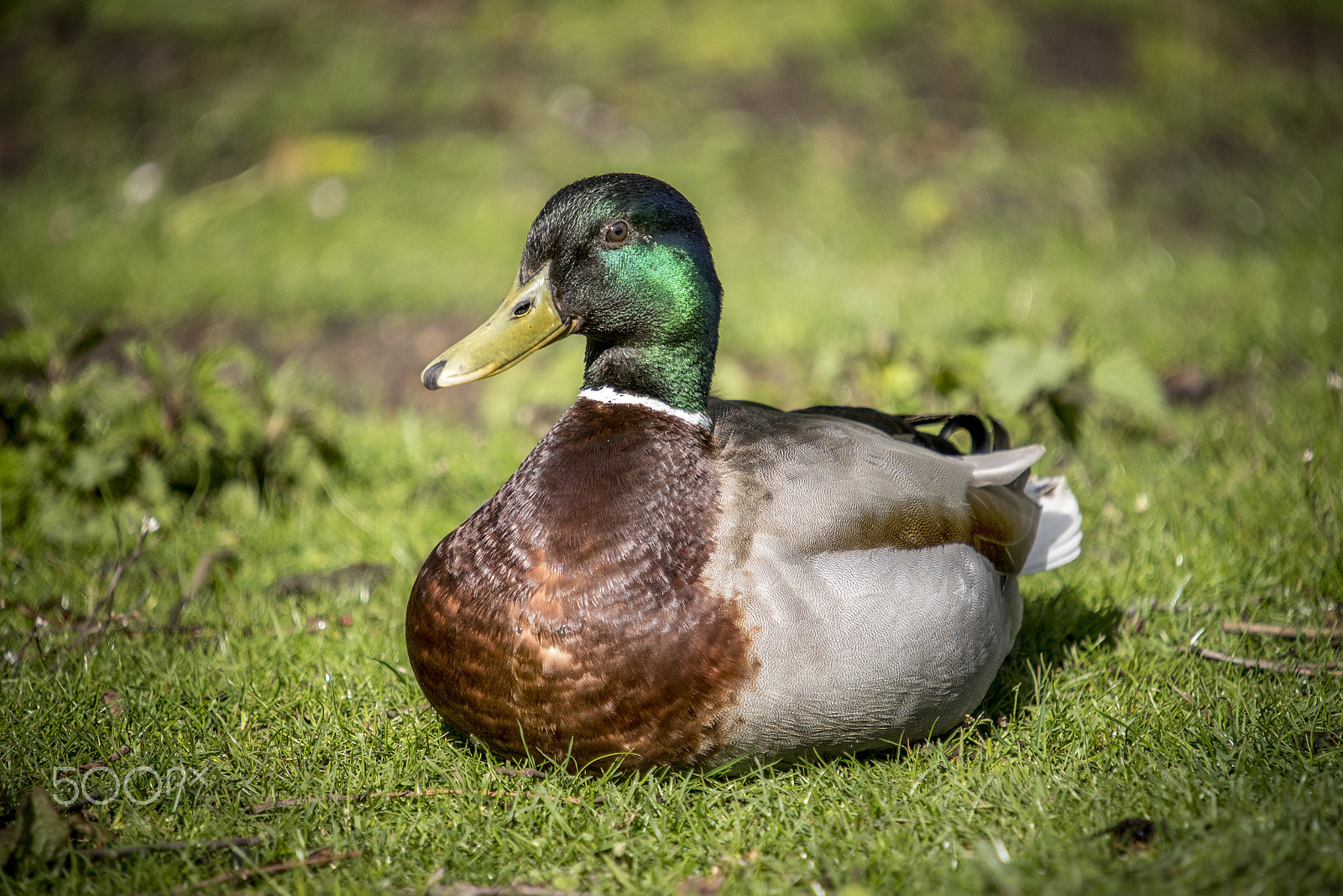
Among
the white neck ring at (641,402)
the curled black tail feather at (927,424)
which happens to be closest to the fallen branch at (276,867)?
the white neck ring at (641,402)

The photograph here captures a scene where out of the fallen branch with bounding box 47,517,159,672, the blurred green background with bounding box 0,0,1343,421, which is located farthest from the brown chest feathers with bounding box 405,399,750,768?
the blurred green background with bounding box 0,0,1343,421

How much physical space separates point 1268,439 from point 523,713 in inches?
120

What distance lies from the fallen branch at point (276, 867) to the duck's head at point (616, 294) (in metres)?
0.93

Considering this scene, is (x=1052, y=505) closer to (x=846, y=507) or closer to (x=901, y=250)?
(x=846, y=507)

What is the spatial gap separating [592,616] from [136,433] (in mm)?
2190

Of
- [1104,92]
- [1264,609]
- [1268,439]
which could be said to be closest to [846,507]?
[1264,609]

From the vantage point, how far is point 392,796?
2.20 meters

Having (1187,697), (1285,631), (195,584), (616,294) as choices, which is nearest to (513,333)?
(616,294)

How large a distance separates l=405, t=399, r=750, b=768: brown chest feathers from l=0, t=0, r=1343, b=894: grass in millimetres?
162

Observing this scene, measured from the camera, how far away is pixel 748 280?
5.84 metres

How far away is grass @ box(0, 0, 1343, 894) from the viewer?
6.82ft

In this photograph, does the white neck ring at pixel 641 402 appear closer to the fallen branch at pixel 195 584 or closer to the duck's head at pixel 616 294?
the duck's head at pixel 616 294

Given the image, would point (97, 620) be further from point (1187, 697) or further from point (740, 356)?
point (740, 356)

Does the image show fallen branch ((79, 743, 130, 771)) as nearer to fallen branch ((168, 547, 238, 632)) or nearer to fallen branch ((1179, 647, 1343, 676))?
fallen branch ((168, 547, 238, 632))
